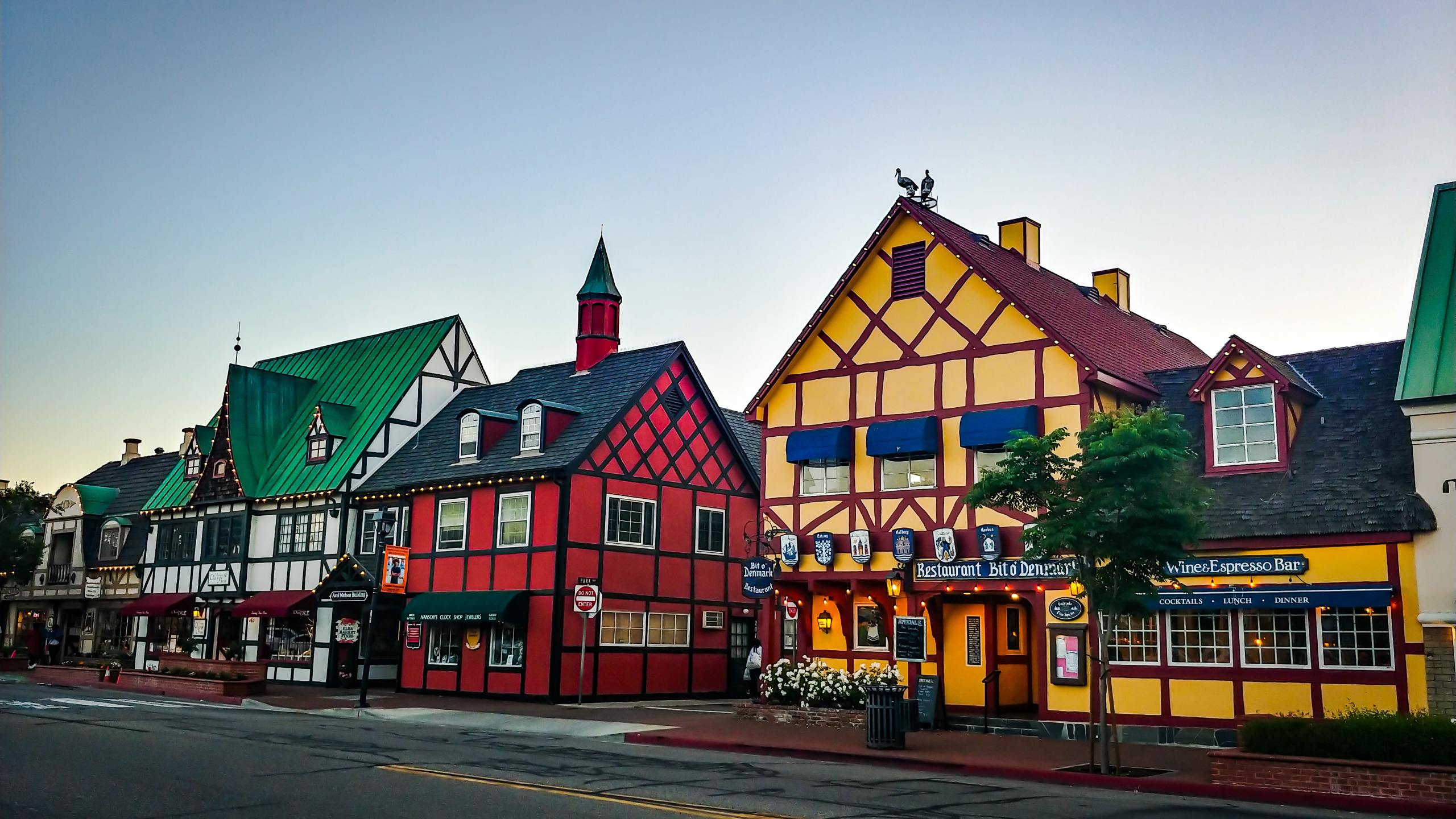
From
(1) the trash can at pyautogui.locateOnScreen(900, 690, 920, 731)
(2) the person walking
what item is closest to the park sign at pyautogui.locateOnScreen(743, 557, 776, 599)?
(1) the trash can at pyautogui.locateOnScreen(900, 690, 920, 731)

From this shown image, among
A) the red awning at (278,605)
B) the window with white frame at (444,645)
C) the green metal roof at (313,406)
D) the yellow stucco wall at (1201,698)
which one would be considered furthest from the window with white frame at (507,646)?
the yellow stucco wall at (1201,698)

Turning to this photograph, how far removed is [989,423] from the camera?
78.6 ft

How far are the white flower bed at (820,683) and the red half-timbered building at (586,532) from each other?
21.5ft

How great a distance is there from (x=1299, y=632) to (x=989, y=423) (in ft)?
22.1

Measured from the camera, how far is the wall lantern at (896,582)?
24.6 metres

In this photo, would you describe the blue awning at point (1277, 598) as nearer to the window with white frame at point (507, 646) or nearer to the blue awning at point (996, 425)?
the blue awning at point (996, 425)

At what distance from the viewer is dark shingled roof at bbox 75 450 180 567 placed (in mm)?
47875

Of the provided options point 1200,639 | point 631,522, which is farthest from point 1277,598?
point 631,522

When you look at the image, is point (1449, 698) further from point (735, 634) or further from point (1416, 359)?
point (735, 634)

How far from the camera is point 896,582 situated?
2462 cm

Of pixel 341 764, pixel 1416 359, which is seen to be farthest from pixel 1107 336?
pixel 341 764

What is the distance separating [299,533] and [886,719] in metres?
25.2

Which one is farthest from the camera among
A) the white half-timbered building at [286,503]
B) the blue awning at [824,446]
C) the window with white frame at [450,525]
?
the white half-timbered building at [286,503]

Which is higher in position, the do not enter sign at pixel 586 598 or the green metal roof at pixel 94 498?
the green metal roof at pixel 94 498
